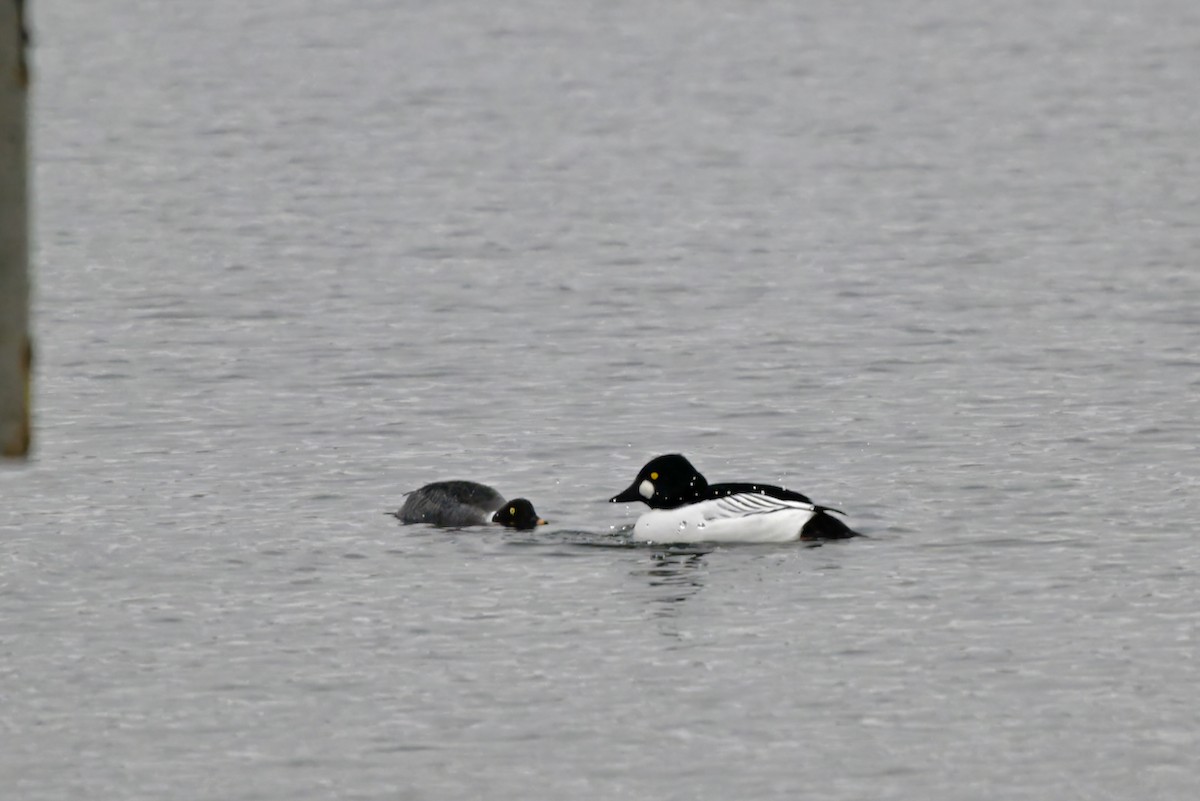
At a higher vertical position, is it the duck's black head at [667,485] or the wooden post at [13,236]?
the wooden post at [13,236]

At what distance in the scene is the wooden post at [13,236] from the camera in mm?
4461

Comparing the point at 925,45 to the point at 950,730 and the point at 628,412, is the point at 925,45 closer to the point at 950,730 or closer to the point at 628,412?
the point at 628,412

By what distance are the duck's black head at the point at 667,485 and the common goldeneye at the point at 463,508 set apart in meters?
0.70

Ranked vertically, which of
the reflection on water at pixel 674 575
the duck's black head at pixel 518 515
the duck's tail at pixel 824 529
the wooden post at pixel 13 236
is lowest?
the reflection on water at pixel 674 575

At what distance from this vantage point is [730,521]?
14.8 m

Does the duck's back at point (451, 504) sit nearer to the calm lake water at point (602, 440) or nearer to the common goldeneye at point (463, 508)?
the common goldeneye at point (463, 508)

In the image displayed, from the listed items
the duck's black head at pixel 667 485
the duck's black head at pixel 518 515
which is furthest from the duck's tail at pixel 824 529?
the duck's black head at pixel 518 515

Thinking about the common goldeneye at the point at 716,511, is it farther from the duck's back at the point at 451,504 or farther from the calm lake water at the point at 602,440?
the duck's back at the point at 451,504

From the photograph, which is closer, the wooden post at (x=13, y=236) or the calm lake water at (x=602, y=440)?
the wooden post at (x=13, y=236)

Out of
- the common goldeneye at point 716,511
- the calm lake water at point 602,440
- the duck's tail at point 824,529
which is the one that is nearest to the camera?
the calm lake water at point 602,440

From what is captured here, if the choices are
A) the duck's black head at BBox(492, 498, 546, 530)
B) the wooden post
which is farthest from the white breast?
the wooden post

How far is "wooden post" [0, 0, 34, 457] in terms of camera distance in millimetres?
4461

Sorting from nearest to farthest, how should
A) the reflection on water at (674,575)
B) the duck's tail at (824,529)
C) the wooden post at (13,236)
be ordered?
the wooden post at (13,236)
the reflection on water at (674,575)
the duck's tail at (824,529)

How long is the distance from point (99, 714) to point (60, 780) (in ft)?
3.35
